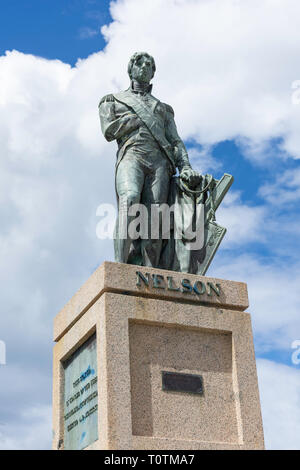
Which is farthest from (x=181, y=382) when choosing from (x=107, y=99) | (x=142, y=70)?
(x=142, y=70)

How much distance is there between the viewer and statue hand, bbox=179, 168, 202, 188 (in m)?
10.7

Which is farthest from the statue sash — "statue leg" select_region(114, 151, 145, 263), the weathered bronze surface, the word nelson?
the weathered bronze surface

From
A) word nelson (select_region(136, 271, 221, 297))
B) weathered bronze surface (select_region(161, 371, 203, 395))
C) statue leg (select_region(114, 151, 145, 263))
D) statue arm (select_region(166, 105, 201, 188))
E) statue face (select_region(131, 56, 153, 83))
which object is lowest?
weathered bronze surface (select_region(161, 371, 203, 395))

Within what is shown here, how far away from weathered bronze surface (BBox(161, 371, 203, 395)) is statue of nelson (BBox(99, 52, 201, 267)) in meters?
1.97

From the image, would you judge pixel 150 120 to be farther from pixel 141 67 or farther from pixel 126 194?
pixel 126 194

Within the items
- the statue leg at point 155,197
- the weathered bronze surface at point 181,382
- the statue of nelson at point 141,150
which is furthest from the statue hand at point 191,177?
the weathered bronze surface at point 181,382

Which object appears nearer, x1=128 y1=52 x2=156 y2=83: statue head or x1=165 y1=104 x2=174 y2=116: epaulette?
x1=128 y1=52 x2=156 y2=83: statue head

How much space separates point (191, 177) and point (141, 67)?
6.82ft

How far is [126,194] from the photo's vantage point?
10.2m

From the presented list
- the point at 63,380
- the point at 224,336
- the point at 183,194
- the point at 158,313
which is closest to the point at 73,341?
the point at 63,380

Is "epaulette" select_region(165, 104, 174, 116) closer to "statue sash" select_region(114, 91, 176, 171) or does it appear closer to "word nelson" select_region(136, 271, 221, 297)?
"statue sash" select_region(114, 91, 176, 171)

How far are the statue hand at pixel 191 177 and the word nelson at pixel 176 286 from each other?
1.89m

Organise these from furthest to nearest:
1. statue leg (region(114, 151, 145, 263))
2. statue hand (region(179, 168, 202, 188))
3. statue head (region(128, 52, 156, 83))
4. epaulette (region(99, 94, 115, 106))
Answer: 1. statue head (region(128, 52, 156, 83))
2. epaulette (region(99, 94, 115, 106))
3. statue hand (region(179, 168, 202, 188))
4. statue leg (region(114, 151, 145, 263))
